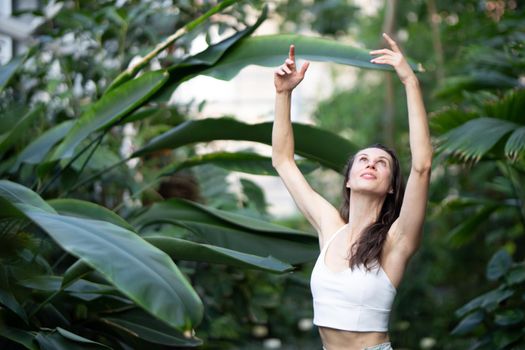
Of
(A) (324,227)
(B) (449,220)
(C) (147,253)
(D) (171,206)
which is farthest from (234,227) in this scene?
(B) (449,220)

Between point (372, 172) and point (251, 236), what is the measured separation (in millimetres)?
815

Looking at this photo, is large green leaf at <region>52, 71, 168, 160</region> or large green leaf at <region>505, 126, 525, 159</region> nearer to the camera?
large green leaf at <region>52, 71, 168, 160</region>

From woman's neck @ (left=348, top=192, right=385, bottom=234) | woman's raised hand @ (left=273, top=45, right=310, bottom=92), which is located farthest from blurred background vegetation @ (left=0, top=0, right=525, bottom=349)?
woman's raised hand @ (left=273, top=45, right=310, bottom=92)

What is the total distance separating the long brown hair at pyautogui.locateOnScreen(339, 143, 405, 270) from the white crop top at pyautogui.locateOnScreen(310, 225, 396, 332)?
3 centimetres

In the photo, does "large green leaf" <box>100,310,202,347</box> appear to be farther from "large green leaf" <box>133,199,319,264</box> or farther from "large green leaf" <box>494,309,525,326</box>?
"large green leaf" <box>494,309,525,326</box>

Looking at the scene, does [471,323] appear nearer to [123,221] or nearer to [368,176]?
[368,176]

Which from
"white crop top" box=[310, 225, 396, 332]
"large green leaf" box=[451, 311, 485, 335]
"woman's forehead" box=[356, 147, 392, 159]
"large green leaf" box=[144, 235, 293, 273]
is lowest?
"large green leaf" box=[451, 311, 485, 335]

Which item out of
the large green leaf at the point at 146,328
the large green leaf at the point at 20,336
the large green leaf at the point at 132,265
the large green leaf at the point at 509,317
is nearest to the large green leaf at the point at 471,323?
the large green leaf at the point at 509,317

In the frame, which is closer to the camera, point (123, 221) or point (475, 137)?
point (123, 221)

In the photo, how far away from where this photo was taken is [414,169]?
7.43 feet

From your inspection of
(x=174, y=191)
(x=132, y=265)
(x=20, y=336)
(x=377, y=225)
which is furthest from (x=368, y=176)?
(x=174, y=191)

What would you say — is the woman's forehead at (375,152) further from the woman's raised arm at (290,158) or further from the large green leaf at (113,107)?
the large green leaf at (113,107)

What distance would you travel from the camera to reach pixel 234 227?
3111 mm

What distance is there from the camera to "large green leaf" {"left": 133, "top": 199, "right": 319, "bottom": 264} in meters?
3.04
